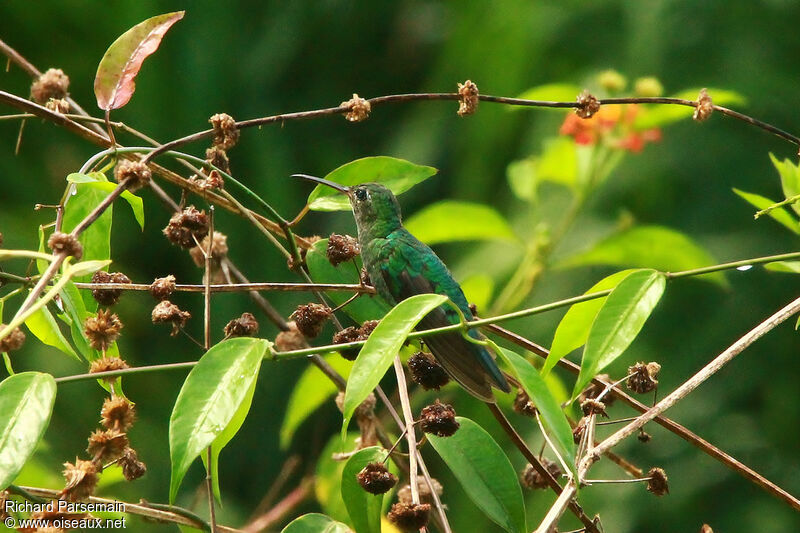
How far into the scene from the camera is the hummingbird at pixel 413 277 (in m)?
2.44

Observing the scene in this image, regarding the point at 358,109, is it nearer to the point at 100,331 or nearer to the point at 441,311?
the point at 100,331

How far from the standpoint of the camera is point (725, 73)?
16.4 feet

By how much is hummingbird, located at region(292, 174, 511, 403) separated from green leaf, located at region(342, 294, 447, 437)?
860 mm

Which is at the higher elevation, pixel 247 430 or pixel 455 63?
pixel 455 63

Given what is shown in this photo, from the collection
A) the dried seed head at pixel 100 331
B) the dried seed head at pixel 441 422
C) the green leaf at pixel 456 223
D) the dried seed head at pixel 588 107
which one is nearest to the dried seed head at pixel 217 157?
the dried seed head at pixel 100 331

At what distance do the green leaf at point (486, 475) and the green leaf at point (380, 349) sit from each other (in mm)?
396

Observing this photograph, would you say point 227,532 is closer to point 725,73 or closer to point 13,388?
point 13,388

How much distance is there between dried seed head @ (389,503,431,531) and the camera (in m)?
1.59

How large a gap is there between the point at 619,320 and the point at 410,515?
487 millimetres

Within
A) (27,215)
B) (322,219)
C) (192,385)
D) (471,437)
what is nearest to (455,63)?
(322,219)

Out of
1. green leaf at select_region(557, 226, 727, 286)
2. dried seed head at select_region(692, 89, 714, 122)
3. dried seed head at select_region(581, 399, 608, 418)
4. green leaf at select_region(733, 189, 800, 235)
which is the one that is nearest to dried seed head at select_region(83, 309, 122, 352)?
dried seed head at select_region(581, 399, 608, 418)

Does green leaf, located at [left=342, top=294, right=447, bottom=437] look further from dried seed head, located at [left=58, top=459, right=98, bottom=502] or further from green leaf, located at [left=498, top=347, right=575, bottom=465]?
dried seed head, located at [left=58, top=459, right=98, bottom=502]

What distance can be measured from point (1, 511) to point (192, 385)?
20.8 inches

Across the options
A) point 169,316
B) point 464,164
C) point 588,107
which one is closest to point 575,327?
point 588,107
